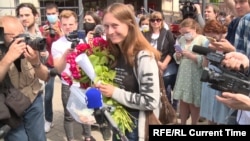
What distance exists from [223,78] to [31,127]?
5.93ft

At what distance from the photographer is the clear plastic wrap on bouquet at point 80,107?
2.28 metres

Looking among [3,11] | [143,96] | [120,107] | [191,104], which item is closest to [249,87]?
[143,96]

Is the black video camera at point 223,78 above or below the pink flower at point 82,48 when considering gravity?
below

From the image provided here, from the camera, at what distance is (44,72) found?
2797 millimetres

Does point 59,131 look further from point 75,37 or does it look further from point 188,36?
point 75,37

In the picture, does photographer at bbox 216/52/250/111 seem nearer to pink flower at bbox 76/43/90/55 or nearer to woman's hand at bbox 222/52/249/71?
woman's hand at bbox 222/52/249/71

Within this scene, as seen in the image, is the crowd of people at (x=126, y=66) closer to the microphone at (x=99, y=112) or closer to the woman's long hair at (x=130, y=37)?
the woman's long hair at (x=130, y=37)

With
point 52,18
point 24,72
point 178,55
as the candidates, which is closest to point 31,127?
point 24,72

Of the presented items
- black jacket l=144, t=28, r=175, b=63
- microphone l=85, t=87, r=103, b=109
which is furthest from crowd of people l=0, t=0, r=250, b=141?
black jacket l=144, t=28, r=175, b=63

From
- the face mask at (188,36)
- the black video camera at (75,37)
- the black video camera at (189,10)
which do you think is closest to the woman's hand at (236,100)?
the black video camera at (75,37)

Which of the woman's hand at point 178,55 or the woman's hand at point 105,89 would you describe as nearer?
the woman's hand at point 105,89

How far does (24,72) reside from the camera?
286 centimetres

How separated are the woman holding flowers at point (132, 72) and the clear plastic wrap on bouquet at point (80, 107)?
155mm

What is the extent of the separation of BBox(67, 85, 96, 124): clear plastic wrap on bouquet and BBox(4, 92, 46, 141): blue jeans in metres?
0.61
